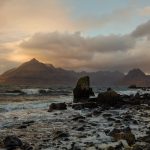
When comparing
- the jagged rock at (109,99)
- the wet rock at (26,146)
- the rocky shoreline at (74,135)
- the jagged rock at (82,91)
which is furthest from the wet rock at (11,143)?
the jagged rock at (82,91)

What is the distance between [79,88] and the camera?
45.6 m

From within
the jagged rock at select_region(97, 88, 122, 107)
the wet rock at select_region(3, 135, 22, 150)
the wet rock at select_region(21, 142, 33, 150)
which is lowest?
the wet rock at select_region(21, 142, 33, 150)

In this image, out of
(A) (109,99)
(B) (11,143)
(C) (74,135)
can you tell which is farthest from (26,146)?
(A) (109,99)

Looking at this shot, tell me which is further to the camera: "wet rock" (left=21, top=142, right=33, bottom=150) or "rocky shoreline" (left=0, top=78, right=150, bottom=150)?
"rocky shoreline" (left=0, top=78, right=150, bottom=150)

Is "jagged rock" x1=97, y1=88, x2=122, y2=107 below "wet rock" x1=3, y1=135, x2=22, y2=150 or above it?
above

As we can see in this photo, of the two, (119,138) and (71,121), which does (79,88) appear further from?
(119,138)

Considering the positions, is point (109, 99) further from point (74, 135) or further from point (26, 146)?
point (26, 146)

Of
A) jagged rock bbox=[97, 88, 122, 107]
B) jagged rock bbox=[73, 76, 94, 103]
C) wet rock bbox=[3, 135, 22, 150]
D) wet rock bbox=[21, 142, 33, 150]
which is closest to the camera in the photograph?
wet rock bbox=[21, 142, 33, 150]

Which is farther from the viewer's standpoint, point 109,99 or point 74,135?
point 109,99

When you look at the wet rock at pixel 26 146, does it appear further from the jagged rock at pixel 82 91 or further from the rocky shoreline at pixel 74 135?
the jagged rock at pixel 82 91

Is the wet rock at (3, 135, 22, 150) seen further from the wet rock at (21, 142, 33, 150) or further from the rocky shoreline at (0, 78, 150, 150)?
the wet rock at (21, 142, 33, 150)

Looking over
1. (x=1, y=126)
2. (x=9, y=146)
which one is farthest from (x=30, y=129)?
(x=9, y=146)

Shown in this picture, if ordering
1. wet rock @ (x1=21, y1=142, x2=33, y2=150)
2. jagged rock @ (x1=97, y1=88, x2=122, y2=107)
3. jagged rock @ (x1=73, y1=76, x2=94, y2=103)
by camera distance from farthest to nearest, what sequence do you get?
jagged rock @ (x1=73, y1=76, x2=94, y2=103)
jagged rock @ (x1=97, y1=88, x2=122, y2=107)
wet rock @ (x1=21, y1=142, x2=33, y2=150)

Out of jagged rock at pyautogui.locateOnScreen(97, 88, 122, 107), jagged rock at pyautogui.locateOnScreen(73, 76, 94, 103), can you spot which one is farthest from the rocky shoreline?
jagged rock at pyautogui.locateOnScreen(73, 76, 94, 103)
